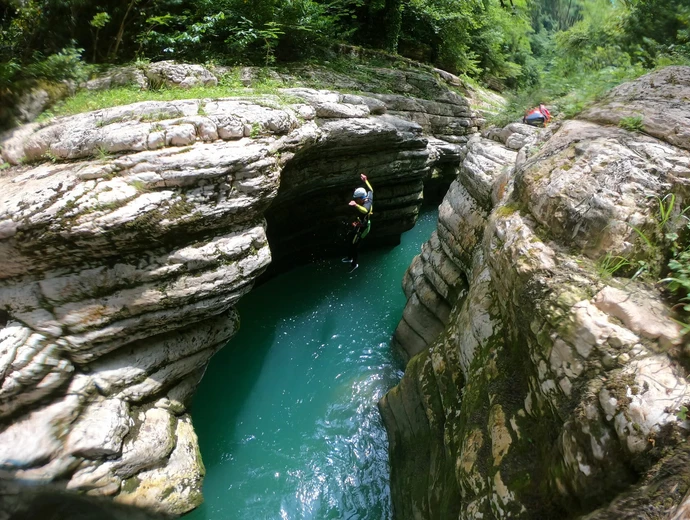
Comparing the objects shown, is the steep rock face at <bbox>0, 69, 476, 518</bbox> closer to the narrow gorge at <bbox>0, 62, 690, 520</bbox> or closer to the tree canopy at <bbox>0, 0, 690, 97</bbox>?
the narrow gorge at <bbox>0, 62, 690, 520</bbox>

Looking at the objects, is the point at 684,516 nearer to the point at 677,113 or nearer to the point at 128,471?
the point at 677,113

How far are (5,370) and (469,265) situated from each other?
22.3 ft

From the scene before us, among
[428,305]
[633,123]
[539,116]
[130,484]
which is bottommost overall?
[130,484]

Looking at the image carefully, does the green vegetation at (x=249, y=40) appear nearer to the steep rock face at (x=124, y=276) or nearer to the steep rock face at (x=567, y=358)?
the steep rock face at (x=124, y=276)

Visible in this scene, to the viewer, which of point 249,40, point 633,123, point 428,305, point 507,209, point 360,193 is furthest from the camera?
point 360,193

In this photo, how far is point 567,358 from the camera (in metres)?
2.89

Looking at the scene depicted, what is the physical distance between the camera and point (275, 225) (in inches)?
393

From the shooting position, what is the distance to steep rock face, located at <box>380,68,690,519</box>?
2.40 m

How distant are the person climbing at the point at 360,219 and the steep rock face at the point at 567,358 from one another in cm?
410

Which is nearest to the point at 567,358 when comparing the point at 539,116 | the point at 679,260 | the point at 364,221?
the point at 679,260

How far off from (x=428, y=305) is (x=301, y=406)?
3412mm

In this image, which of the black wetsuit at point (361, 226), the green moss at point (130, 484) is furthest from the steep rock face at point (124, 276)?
the black wetsuit at point (361, 226)

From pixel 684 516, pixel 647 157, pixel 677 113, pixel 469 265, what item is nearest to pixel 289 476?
pixel 469 265

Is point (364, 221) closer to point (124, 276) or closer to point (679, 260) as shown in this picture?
point (124, 276)
